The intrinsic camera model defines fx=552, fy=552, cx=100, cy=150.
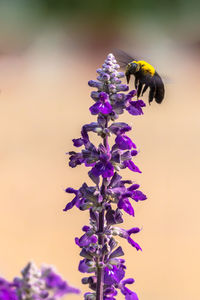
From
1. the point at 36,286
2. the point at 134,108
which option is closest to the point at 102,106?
the point at 134,108

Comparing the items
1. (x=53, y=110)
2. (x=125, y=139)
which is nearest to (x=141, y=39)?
(x=53, y=110)

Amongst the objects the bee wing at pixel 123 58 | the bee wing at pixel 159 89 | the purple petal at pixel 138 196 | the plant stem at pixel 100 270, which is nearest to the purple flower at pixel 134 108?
the purple petal at pixel 138 196

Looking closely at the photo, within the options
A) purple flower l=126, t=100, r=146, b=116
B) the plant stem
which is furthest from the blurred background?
the plant stem

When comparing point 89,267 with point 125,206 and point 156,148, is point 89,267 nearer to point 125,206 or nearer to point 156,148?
point 125,206

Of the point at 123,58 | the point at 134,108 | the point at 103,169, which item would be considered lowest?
the point at 103,169

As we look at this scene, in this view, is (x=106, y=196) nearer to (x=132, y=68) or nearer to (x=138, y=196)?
(x=138, y=196)

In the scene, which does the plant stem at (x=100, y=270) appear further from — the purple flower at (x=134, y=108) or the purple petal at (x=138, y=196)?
the purple flower at (x=134, y=108)
